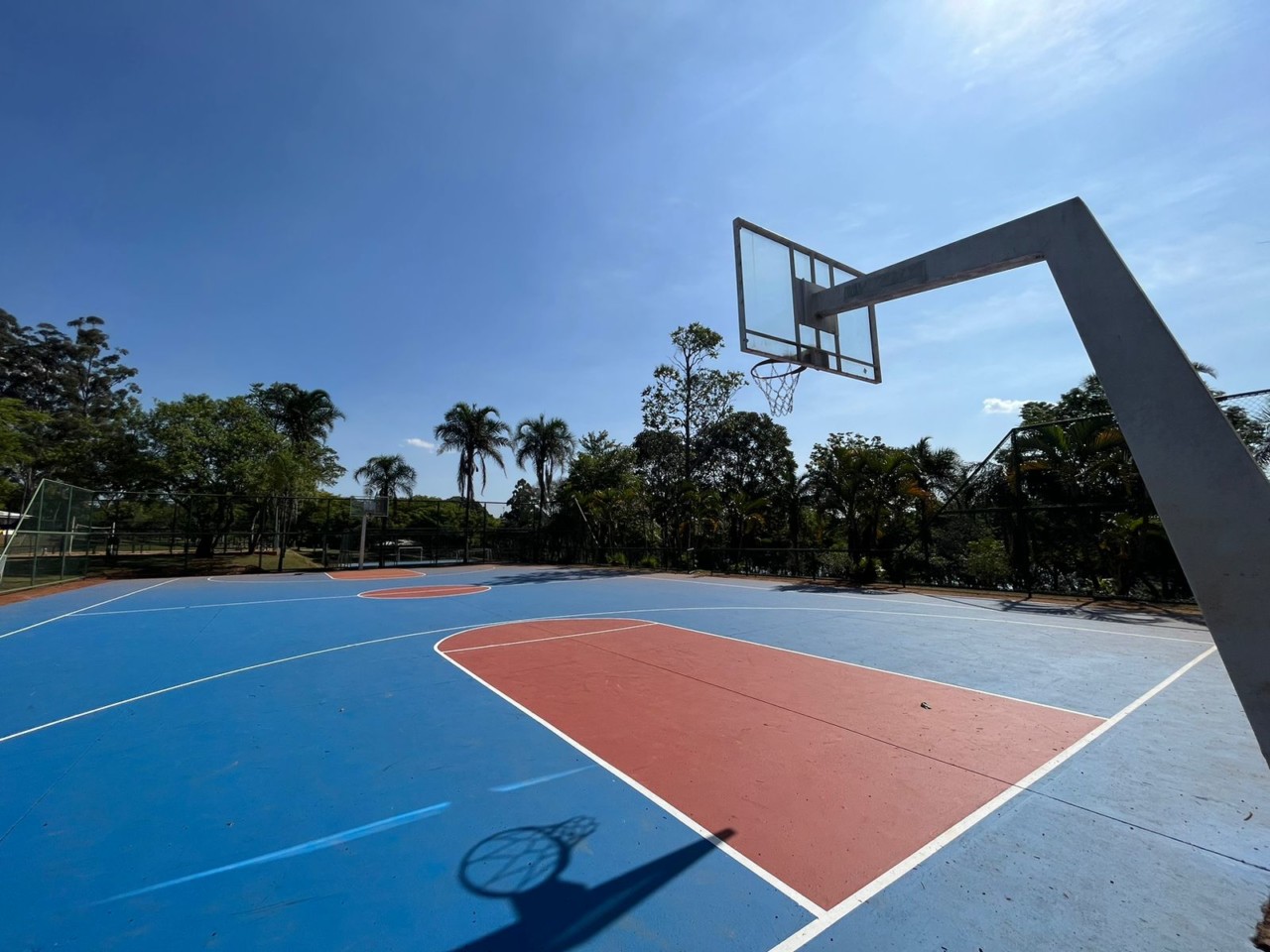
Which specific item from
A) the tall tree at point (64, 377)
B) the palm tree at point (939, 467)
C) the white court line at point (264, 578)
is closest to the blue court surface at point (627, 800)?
the white court line at point (264, 578)

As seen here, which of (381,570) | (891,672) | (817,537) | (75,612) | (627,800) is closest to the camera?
(627,800)

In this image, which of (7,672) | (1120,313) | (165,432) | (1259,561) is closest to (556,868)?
(1259,561)

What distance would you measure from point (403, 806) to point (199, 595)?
15.4 meters

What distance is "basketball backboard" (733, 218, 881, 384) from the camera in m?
6.26

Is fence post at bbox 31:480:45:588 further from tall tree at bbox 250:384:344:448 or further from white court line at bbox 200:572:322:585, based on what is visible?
tall tree at bbox 250:384:344:448

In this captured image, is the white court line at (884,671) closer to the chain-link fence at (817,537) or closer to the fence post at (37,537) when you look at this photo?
the chain-link fence at (817,537)

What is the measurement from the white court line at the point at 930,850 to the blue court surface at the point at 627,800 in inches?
0.6

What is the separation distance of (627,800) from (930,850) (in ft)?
6.05

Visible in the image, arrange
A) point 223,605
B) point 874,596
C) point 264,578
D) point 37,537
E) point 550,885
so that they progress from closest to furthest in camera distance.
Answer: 1. point 550,885
2. point 223,605
3. point 874,596
4. point 37,537
5. point 264,578

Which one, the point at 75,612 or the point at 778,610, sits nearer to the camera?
the point at 75,612

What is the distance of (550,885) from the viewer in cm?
277

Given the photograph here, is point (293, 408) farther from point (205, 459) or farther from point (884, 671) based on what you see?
point (884, 671)

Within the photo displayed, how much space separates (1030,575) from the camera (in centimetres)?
1468

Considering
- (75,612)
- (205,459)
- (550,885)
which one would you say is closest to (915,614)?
(550,885)
